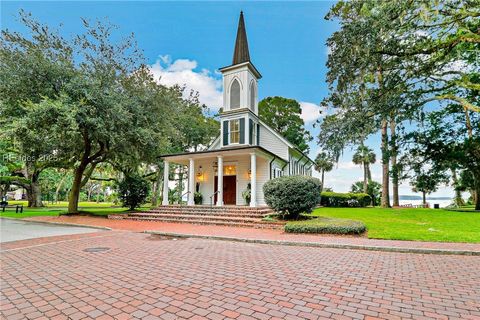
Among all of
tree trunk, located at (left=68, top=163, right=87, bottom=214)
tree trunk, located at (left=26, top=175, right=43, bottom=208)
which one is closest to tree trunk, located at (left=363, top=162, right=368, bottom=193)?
tree trunk, located at (left=68, top=163, right=87, bottom=214)

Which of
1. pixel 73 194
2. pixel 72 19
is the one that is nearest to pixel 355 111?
pixel 72 19

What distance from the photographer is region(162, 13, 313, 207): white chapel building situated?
57.1ft

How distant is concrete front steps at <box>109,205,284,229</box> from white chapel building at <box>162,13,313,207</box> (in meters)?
1.69

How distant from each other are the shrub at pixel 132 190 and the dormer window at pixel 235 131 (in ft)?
23.9

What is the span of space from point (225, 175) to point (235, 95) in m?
5.98

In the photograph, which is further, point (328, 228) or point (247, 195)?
point (247, 195)

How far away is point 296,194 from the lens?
11.4 metres

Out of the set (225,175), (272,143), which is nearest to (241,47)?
(272,143)

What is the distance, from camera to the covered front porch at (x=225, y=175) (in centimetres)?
1672

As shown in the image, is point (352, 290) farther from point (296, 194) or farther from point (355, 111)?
point (355, 111)

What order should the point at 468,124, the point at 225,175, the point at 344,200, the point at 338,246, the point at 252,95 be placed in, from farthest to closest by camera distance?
1. the point at 344,200
2. the point at 252,95
3. the point at 468,124
4. the point at 225,175
5. the point at 338,246

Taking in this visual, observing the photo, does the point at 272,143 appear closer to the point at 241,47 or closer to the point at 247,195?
the point at 247,195

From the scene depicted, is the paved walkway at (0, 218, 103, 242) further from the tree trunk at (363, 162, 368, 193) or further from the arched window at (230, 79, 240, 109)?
the tree trunk at (363, 162, 368, 193)

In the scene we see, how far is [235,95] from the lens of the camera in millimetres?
18828
